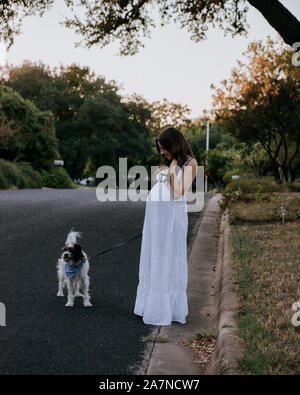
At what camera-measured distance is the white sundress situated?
517 centimetres

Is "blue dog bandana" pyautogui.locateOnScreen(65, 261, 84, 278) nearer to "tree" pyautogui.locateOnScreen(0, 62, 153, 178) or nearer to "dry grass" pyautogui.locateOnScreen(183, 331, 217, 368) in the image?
"dry grass" pyautogui.locateOnScreen(183, 331, 217, 368)

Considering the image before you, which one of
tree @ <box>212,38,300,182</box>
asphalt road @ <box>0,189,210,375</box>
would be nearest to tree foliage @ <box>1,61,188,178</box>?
tree @ <box>212,38,300,182</box>

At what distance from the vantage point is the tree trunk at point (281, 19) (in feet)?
32.7

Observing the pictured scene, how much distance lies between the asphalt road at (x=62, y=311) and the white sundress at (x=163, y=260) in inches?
9.2

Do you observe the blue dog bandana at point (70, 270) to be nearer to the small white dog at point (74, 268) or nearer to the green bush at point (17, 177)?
the small white dog at point (74, 268)

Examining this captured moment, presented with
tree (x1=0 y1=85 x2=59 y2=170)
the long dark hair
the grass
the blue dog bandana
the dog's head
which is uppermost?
tree (x1=0 y1=85 x2=59 y2=170)

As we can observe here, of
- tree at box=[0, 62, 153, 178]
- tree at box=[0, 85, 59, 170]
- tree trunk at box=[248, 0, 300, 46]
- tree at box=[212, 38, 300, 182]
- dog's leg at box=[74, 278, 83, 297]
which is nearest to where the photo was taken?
dog's leg at box=[74, 278, 83, 297]

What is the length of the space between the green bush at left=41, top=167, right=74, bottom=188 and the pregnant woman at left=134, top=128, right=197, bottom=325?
106 feet

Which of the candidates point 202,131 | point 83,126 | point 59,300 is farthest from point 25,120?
point 202,131

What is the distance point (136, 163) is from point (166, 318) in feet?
179

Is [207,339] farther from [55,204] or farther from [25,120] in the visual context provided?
[25,120]

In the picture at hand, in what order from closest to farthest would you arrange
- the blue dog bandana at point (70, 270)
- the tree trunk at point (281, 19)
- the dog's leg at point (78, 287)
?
the blue dog bandana at point (70, 270) < the dog's leg at point (78, 287) < the tree trunk at point (281, 19)

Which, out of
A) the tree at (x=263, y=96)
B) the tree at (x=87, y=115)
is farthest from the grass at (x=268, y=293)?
the tree at (x=87, y=115)

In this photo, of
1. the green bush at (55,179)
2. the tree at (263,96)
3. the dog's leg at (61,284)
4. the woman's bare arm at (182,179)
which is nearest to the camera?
the woman's bare arm at (182,179)
